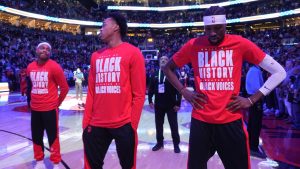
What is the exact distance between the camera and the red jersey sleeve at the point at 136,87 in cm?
295

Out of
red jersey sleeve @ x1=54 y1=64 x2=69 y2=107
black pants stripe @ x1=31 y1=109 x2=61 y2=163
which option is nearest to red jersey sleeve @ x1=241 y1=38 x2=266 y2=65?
red jersey sleeve @ x1=54 y1=64 x2=69 y2=107

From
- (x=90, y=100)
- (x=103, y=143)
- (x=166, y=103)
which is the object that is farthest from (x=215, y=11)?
(x=166, y=103)

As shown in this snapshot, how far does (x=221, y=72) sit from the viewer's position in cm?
283

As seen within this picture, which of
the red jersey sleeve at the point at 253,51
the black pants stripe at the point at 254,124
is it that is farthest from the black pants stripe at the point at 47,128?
the black pants stripe at the point at 254,124

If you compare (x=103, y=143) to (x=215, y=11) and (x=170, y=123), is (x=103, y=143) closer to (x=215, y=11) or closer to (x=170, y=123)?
(x=215, y=11)

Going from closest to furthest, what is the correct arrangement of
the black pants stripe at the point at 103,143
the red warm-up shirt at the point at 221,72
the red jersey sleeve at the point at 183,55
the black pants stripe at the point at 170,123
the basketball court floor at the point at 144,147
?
the red warm-up shirt at the point at 221,72 → the black pants stripe at the point at 103,143 → the red jersey sleeve at the point at 183,55 → the basketball court floor at the point at 144,147 → the black pants stripe at the point at 170,123

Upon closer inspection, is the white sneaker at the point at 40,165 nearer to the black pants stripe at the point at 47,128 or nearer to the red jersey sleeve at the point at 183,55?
the black pants stripe at the point at 47,128

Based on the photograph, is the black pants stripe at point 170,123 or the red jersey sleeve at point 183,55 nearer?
the red jersey sleeve at point 183,55

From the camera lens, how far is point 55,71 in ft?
16.5

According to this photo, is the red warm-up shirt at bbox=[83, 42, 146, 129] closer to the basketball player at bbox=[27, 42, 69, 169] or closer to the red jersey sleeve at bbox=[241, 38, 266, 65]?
the red jersey sleeve at bbox=[241, 38, 266, 65]

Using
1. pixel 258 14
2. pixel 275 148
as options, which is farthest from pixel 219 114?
pixel 258 14

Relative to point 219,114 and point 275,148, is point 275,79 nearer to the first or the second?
point 219,114

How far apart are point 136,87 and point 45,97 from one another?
2470 millimetres

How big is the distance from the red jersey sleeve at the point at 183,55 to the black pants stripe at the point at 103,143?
71 cm
